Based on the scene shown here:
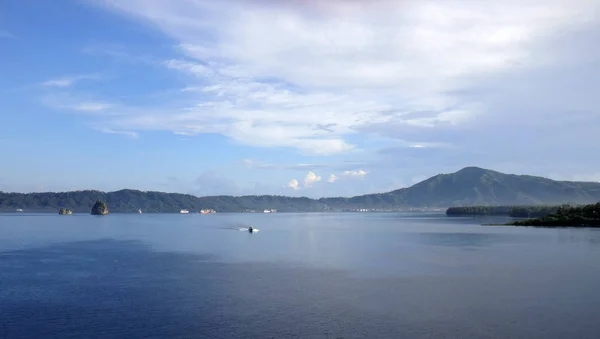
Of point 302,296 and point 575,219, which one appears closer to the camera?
point 302,296

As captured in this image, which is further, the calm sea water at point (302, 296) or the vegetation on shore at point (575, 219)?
the vegetation on shore at point (575, 219)

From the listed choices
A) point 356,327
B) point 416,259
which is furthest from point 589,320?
point 416,259

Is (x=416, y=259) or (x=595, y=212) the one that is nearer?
(x=416, y=259)

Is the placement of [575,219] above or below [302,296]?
above

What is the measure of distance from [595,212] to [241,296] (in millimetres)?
112506

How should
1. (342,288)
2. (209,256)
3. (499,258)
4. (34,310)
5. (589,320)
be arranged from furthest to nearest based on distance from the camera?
(209,256), (499,258), (342,288), (34,310), (589,320)

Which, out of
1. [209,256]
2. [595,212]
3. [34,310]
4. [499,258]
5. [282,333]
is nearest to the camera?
[282,333]

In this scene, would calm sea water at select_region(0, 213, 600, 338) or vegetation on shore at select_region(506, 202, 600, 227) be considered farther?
vegetation on shore at select_region(506, 202, 600, 227)

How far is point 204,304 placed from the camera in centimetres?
3253

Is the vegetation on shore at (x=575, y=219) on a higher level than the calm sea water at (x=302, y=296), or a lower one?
higher

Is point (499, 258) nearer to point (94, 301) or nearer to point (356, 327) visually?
point (356, 327)

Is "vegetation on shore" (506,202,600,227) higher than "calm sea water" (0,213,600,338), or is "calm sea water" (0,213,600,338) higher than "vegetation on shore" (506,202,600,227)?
"vegetation on shore" (506,202,600,227)

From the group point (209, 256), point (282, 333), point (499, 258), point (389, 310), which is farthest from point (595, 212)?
point (282, 333)

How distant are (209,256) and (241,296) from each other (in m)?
28.2
